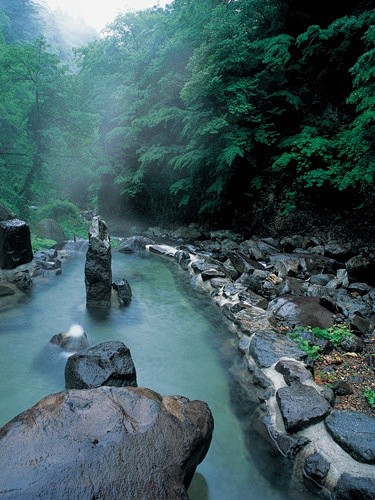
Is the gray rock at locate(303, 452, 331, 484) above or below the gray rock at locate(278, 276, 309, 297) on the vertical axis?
below

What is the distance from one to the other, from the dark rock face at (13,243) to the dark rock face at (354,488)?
9111 mm

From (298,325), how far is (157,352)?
2918 mm

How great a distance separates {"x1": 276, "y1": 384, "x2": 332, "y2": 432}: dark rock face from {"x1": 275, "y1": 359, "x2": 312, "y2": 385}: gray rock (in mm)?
250

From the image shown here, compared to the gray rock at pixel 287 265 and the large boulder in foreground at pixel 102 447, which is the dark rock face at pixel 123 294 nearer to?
the gray rock at pixel 287 265

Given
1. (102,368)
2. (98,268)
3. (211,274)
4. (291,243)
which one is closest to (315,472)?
(102,368)

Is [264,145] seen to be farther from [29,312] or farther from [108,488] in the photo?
[108,488]

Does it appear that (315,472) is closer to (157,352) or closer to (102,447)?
(102,447)

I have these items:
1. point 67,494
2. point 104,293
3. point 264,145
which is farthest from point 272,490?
point 264,145

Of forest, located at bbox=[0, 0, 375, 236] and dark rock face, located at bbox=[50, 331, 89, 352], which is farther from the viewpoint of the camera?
forest, located at bbox=[0, 0, 375, 236]

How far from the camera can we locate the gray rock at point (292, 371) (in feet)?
15.9

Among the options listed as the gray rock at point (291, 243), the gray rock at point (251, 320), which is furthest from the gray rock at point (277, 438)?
the gray rock at point (291, 243)

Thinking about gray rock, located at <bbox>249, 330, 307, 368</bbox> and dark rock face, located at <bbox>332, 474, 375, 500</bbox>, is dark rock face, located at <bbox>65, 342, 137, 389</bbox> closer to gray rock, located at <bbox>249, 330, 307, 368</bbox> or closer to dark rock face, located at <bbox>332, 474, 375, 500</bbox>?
gray rock, located at <bbox>249, 330, 307, 368</bbox>

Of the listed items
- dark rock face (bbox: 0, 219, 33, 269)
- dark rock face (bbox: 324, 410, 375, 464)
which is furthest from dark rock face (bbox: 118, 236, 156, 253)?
dark rock face (bbox: 324, 410, 375, 464)

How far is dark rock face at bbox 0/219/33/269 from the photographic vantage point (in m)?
8.98
